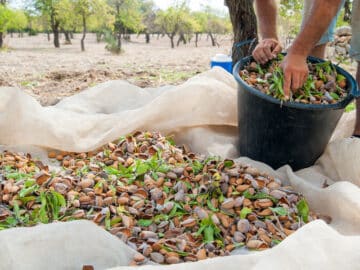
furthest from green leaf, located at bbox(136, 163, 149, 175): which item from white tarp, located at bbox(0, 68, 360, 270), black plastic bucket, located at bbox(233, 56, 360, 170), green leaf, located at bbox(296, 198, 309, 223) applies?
green leaf, located at bbox(296, 198, 309, 223)

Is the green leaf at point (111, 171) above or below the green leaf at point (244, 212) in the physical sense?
above

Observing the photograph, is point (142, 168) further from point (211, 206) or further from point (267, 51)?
point (267, 51)

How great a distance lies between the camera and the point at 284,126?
192 cm

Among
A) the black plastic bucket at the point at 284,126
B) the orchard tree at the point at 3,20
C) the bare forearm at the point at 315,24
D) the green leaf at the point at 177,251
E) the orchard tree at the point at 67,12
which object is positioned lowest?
the green leaf at the point at 177,251

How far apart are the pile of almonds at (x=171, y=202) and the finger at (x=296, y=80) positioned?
406mm

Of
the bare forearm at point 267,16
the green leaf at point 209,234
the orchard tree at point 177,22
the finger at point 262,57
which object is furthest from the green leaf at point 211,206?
the orchard tree at point 177,22

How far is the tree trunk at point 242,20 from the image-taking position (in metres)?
3.21

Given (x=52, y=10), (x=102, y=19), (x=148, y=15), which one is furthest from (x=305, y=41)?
(x=148, y=15)

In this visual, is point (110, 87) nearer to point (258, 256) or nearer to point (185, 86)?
point (185, 86)

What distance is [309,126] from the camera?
1898 mm

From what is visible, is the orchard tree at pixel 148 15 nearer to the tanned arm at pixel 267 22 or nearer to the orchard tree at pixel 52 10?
the orchard tree at pixel 52 10

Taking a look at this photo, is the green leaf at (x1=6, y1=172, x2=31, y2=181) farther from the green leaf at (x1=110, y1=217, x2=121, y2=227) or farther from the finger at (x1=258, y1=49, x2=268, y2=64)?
the finger at (x1=258, y1=49, x2=268, y2=64)

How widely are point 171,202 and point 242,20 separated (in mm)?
2041

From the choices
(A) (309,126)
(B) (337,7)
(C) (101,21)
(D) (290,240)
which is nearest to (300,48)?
(B) (337,7)
